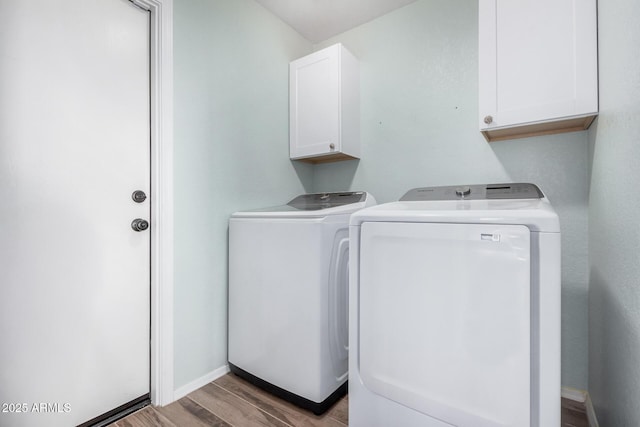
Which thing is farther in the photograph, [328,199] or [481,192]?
[328,199]

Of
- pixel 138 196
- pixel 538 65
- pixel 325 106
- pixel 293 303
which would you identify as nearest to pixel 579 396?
pixel 293 303

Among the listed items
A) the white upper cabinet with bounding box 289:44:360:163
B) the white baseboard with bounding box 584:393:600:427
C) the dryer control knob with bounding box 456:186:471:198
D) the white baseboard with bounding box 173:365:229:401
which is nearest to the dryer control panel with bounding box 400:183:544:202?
the dryer control knob with bounding box 456:186:471:198

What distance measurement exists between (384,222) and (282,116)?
150 centimetres

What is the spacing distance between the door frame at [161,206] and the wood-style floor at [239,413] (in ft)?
0.31

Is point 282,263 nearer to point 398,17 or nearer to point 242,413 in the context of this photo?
point 242,413

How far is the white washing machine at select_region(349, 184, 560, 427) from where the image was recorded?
822 millimetres

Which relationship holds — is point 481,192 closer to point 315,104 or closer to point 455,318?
point 455,318

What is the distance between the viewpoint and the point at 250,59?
1967 millimetres

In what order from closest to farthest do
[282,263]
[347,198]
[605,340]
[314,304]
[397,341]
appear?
[397,341] → [605,340] → [314,304] → [282,263] → [347,198]

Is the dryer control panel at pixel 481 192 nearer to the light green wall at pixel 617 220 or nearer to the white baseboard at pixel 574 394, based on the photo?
the light green wall at pixel 617 220

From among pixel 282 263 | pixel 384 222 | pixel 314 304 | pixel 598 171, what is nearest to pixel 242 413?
pixel 314 304

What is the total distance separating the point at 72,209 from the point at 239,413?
1208 mm

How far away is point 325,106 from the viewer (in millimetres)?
2049

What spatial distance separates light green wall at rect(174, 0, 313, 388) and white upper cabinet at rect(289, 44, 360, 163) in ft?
0.52
